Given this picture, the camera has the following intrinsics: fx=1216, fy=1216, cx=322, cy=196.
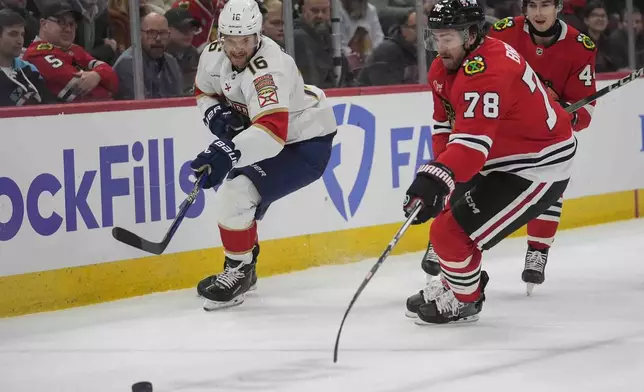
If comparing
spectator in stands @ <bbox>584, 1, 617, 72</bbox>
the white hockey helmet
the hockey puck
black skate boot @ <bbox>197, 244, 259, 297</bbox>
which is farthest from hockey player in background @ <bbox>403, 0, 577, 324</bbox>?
spectator in stands @ <bbox>584, 1, 617, 72</bbox>

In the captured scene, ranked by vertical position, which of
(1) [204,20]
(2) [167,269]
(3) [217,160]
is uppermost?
(1) [204,20]

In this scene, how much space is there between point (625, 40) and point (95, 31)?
3.46 m

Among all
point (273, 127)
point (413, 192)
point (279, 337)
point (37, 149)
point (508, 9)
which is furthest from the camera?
point (508, 9)

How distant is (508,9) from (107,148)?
111 inches

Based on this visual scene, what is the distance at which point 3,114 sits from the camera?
14.6ft

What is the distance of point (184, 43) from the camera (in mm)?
5184

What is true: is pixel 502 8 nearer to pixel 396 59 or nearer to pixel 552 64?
pixel 396 59

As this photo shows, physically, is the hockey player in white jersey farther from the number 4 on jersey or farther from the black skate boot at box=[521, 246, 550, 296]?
the number 4 on jersey

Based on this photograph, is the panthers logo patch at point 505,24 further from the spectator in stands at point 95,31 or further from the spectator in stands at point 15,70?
the spectator in stands at point 15,70

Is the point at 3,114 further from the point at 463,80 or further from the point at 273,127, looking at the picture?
the point at 463,80

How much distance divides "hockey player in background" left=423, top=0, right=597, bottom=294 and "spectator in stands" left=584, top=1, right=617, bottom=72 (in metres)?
2.15

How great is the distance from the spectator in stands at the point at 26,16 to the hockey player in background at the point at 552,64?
1719 millimetres

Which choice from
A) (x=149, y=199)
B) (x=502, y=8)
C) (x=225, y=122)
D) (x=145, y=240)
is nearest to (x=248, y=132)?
(x=225, y=122)

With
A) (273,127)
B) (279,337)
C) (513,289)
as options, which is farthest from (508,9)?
(279,337)
